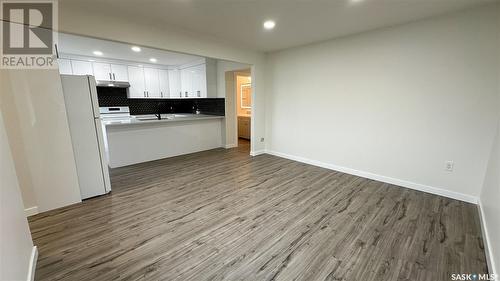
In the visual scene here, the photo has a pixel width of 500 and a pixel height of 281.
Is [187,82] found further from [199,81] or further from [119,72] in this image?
[119,72]

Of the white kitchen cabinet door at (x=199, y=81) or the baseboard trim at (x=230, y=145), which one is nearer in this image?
the white kitchen cabinet door at (x=199, y=81)

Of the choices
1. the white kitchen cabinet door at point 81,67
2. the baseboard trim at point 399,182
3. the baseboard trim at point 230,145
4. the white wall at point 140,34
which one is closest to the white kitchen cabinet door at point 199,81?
the baseboard trim at point 230,145

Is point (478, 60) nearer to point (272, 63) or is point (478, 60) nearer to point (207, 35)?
point (272, 63)

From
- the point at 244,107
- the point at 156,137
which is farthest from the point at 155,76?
the point at 244,107

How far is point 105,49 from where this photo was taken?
175 inches

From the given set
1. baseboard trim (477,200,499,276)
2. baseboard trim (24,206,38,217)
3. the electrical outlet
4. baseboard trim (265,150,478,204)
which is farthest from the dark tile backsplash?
baseboard trim (477,200,499,276)

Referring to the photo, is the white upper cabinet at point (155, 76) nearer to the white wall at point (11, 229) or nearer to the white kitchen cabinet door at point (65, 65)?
the white kitchen cabinet door at point (65, 65)

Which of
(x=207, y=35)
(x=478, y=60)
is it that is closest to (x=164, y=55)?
(x=207, y=35)

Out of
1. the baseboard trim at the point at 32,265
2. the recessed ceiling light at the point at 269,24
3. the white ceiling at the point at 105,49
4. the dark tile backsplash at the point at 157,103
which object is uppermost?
the white ceiling at the point at 105,49

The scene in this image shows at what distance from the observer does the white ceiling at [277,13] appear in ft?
7.63

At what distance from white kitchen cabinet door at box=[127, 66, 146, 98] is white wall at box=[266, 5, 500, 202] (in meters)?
4.29

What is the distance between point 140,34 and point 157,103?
3.82 metres

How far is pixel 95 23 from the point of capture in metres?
2.51

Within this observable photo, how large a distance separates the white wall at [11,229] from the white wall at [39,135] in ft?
3.18
